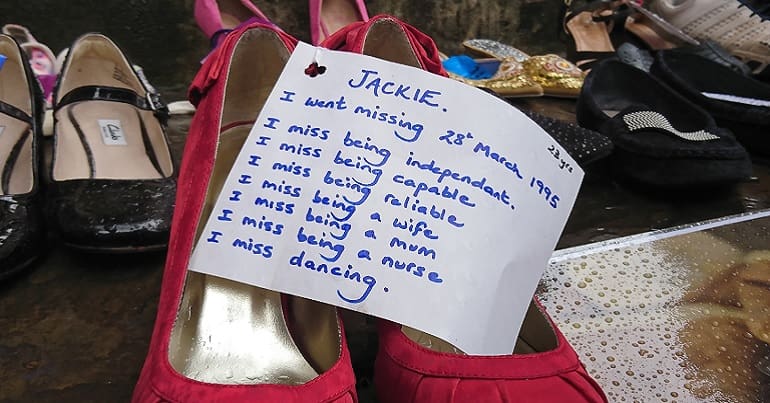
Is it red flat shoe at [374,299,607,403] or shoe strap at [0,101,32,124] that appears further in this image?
shoe strap at [0,101,32,124]

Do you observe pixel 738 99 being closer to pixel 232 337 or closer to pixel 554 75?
pixel 554 75

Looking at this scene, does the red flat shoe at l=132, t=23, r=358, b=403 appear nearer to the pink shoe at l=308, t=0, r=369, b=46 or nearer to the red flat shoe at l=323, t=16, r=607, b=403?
the red flat shoe at l=323, t=16, r=607, b=403

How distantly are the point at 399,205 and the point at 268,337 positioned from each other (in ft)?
0.63

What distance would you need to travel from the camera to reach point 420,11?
4.59ft

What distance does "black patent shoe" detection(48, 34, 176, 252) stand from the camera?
1.87 ft

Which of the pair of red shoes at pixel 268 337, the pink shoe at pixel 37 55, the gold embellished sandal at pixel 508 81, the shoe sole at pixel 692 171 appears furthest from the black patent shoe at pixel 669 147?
the pink shoe at pixel 37 55

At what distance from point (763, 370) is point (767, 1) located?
3.70 ft

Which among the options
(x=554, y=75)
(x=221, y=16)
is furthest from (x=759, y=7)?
(x=221, y=16)

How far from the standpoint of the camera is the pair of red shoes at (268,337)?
1.16 feet

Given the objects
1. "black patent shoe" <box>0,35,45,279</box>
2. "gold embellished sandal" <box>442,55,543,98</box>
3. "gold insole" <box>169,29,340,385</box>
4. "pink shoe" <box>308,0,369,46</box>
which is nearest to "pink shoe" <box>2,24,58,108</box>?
"black patent shoe" <box>0,35,45,279</box>

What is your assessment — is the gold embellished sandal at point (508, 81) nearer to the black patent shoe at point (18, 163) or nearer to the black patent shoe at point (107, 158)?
the black patent shoe at point (107, 158)

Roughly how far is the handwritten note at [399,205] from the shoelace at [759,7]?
3.45 ft

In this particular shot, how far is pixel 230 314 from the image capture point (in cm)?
50

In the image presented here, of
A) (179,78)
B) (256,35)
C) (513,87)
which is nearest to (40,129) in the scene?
(256,35)
